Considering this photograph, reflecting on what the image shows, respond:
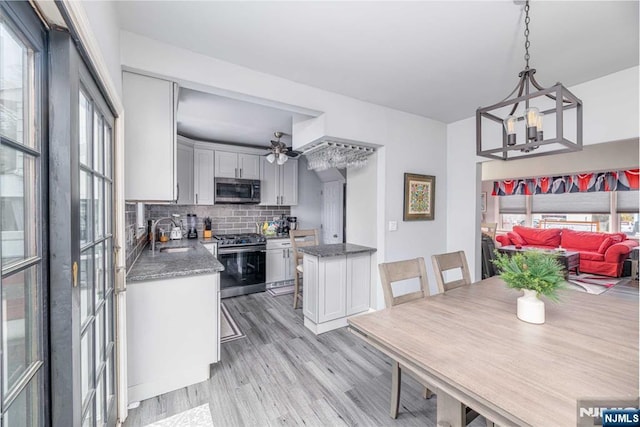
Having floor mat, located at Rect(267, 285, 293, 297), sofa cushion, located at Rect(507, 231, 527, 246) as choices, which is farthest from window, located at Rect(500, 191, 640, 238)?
floor mat, located at Rect(267, 285, 293, 297)

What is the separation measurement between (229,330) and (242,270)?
47.3 inches

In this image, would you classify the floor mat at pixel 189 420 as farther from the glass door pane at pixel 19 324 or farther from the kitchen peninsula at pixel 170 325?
the glass door pane at pixel 19 324

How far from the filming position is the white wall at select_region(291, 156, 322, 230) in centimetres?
519

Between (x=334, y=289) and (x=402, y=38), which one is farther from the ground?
(x=402, y=38)

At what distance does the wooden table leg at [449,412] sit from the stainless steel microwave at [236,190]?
3.84 meters

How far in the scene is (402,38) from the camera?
72.6 inches

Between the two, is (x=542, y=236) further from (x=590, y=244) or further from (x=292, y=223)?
(x=292, y=223)

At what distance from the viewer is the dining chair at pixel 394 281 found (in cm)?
167

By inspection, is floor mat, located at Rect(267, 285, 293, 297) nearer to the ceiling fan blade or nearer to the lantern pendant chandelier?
the ceiling fan blade

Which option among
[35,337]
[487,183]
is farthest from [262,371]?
[487,183]

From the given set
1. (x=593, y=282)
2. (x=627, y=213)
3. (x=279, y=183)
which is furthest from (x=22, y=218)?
(x=627, y=213)

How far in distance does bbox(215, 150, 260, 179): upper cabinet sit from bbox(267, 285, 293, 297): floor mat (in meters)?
1.89

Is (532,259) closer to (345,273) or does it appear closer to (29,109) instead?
(345,273)

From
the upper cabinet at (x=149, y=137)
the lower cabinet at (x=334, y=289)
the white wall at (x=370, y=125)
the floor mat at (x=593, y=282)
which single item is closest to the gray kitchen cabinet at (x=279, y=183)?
the white wall at (x=370, y=125)
